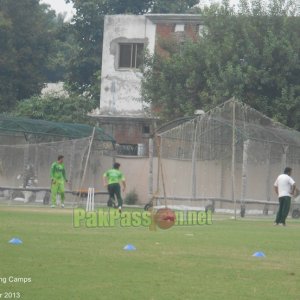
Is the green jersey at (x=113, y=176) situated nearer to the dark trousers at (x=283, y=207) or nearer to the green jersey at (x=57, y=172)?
the green jersey at (x=57, y=172)

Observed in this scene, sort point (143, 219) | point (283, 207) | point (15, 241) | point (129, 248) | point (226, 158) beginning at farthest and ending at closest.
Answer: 1. point (226, 158)
2. point (283, 207)
3. point (143, 219)
4. point (15, 241)
5. point (129, 248)

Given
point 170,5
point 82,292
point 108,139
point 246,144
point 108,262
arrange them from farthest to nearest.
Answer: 1. point 170,5
2. point 108,139
3. point 246,144
4. point 108,262
5. point 82,292

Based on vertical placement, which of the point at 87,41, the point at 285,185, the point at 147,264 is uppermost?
the point at 87,41

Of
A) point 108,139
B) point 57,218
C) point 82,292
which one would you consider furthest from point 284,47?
point 82,292

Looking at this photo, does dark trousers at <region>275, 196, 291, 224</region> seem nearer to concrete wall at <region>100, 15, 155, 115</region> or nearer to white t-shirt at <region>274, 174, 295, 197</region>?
white t-shirt at <region>274, 174, 295, 197</region>

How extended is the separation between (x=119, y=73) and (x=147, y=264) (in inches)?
1561

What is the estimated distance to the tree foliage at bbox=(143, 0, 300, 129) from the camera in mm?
41500

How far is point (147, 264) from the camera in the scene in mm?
14516

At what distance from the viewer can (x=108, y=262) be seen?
47.9ft

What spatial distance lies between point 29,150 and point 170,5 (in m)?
33.3

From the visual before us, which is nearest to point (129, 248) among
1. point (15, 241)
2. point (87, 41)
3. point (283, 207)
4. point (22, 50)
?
point (15, 241)

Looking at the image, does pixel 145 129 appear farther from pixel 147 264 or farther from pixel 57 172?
pixel 147 264

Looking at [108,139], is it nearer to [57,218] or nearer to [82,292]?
[57,218]

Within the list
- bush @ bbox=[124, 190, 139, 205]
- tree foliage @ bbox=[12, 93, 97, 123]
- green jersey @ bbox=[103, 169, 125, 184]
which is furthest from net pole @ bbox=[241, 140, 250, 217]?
tree foliage @ bbox=[12, 93, 97, 123]
